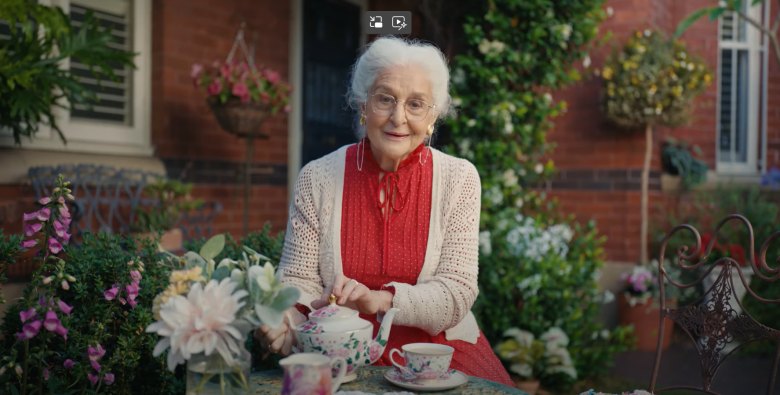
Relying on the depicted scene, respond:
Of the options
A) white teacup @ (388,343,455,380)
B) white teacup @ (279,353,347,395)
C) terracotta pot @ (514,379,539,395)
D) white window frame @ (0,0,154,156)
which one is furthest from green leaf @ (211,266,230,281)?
white window frame @ (0,0,154,156)

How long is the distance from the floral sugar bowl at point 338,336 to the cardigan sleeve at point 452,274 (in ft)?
1.02

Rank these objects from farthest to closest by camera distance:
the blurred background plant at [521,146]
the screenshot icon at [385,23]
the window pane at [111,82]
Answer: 1. the window pane at [111,82]
2. the blurred background plant at [521,146]
3. the screenshot icon at [385,23]

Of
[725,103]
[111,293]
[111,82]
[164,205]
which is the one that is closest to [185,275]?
[111,293]

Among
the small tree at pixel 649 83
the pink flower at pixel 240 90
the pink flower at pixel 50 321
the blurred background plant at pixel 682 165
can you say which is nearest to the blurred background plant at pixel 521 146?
the small tree at pixel 649 83

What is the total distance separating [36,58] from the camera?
3.21 m

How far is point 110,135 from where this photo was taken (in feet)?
14.1

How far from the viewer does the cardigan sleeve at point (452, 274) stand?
1.82 metres

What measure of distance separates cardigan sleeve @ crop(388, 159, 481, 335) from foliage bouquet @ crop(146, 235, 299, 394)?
0.65 meters

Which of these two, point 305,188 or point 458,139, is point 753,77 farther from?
point 305,188

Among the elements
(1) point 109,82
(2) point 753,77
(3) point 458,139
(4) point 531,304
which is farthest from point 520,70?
(2) point 753,77

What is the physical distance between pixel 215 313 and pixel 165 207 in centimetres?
309

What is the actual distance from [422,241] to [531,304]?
2050 mm

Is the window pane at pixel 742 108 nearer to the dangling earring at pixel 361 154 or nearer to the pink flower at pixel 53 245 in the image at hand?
the dangling earring at pixel 361 154

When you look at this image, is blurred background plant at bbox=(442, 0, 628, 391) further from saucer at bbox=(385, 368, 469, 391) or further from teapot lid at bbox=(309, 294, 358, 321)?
teapot lid at bbox=(309, 294, 358, 321)
